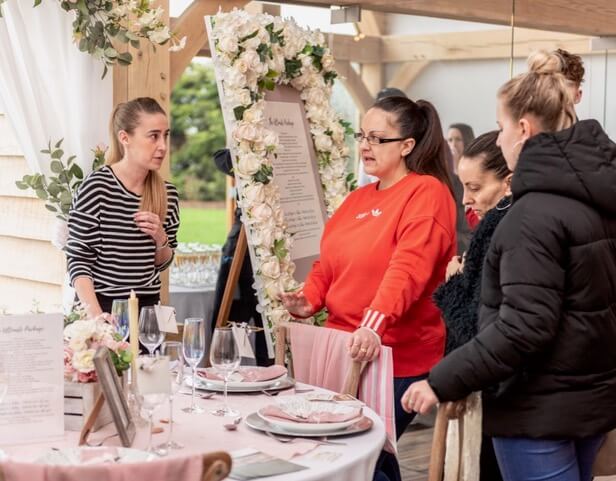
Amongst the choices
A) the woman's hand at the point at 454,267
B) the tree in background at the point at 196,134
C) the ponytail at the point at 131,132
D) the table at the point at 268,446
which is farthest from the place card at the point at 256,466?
the tree in background at the point at 196,134

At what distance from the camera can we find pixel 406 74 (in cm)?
579

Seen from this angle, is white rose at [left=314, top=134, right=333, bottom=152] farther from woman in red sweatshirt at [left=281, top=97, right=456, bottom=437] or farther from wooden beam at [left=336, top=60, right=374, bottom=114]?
wooden beam at [left=336, top=60, right=374, bottom=114]

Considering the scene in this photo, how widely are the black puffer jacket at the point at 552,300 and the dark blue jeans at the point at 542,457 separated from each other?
0.04 metres

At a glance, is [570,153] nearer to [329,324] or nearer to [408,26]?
[329,324]

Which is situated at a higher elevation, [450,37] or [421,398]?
[450,37]

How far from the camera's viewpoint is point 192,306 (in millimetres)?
5328

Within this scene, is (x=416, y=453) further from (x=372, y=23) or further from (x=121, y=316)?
(x=121, y=316)

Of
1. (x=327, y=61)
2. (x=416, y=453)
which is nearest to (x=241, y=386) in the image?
(x=327, y=61)

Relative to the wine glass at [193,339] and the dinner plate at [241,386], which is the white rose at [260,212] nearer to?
the dinner plate at [241,386]

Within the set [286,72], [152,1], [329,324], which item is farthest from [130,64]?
Answer: [329,324]

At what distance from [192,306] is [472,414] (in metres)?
3.15

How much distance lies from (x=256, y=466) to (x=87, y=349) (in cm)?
52

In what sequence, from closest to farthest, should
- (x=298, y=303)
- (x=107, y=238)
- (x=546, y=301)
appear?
1. (x=546, y=301)
2. (x=298, y=303)
3. (x=107, y=238)

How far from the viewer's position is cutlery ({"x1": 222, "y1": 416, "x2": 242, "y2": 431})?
2.35 m
